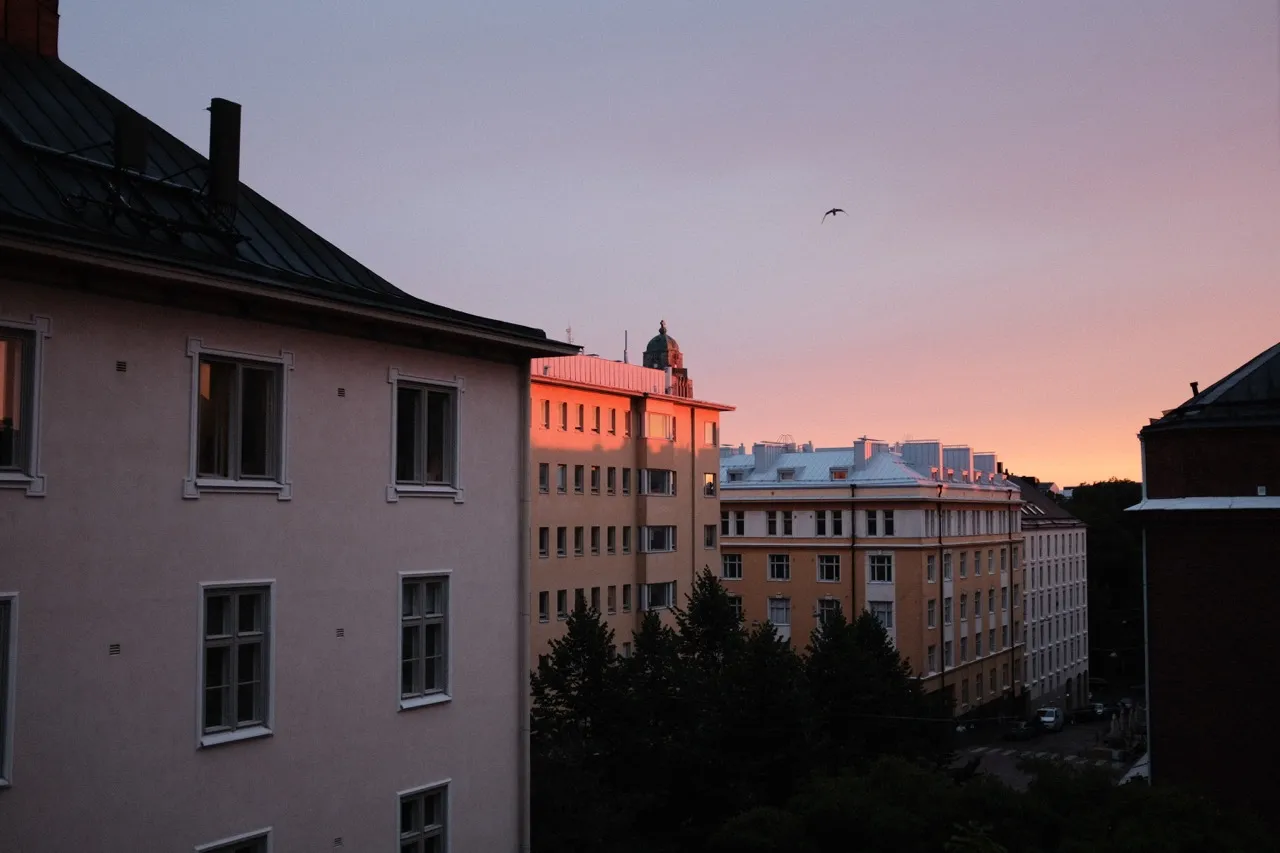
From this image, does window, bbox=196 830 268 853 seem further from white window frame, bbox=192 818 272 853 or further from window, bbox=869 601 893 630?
window, bbox=869 601 893 630

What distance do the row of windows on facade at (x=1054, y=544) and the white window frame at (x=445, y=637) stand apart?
255 feet

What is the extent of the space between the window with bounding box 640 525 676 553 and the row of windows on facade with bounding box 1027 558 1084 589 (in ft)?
112

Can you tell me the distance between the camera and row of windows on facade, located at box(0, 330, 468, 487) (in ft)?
39.1

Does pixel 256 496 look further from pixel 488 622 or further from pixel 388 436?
pixel 488 622

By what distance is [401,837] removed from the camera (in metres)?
15.8

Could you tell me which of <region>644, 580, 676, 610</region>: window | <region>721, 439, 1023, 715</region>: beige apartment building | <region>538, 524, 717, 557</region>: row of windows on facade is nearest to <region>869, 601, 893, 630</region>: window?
<region>721, 439, 1023, 715</region>: beige apartment building

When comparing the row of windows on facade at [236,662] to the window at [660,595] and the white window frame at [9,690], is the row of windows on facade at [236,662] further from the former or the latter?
the window at [660,595]

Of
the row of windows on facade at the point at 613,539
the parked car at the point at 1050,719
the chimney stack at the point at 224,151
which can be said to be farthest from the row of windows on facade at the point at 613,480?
the chimney stack at the point at 224,151

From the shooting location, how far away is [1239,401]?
29.5 m

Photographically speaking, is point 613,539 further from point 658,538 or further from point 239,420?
point 239,420

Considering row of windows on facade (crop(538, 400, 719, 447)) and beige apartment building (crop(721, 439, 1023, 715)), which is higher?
row of windows on facade (crop(538, 400, 719, 447))

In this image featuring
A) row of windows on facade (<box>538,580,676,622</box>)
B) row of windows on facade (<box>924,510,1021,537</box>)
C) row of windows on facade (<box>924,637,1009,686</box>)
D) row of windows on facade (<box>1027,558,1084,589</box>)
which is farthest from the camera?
row of windows on facade (<box>1027,558,1084,589</box>)

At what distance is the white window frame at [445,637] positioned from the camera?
15781 mm

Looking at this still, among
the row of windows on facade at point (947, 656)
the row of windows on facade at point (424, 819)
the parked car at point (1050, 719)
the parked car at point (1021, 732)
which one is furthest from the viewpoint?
the parked car at point (1050, 719)
